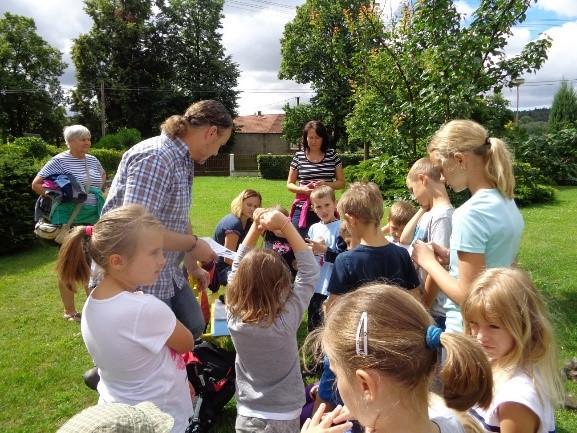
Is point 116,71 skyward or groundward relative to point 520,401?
skyward

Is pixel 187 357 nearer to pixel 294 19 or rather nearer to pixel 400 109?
pixel 400 109

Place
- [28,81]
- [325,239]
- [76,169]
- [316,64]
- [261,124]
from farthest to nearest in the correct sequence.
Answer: [261,124] → [28,81] → [316,64] → [76,169] → [325,239]

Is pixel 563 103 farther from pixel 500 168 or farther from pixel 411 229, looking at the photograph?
pixel 500 168

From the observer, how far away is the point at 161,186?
104 inches

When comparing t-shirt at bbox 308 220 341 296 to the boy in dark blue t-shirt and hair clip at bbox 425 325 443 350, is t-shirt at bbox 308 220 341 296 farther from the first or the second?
hair clip at bbox 425 325 443 350

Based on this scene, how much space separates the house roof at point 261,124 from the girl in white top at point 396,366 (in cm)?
4892

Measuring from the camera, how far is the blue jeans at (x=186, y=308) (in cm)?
299

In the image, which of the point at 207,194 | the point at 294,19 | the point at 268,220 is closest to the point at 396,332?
the point at 268,220

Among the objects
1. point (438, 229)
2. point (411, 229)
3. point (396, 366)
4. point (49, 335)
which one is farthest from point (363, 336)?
point (49, 335)

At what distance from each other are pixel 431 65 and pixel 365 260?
2.94m

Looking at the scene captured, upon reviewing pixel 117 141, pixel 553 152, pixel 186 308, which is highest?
pixel 117 141

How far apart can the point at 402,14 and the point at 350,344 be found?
553cm

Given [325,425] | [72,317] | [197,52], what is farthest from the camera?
[197,52]

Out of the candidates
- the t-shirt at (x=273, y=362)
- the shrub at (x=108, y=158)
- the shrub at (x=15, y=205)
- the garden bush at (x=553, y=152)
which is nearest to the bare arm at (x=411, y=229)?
the t-shirt at (x=273, y=362)
